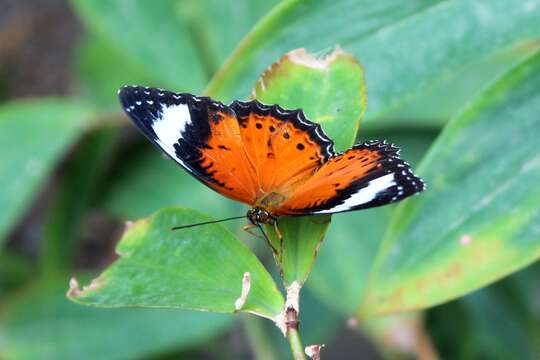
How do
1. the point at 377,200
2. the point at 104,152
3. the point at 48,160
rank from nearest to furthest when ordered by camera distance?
the point at 377,200, the point at 48,160, the point at 104,152

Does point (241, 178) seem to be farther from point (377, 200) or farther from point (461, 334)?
point (461, 334)

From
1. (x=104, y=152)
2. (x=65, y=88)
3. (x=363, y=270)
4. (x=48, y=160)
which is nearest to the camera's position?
(x=363, y=270)

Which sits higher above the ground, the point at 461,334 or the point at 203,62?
the point at 203,62

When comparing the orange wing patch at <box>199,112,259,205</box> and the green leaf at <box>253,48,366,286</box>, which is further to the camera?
the orange wing patch at <box>199,112,259,205</box>

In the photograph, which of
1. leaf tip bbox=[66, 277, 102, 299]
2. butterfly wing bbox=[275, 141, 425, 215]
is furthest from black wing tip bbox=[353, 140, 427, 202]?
leaf tip bbox=[66, 277, 102, 299]

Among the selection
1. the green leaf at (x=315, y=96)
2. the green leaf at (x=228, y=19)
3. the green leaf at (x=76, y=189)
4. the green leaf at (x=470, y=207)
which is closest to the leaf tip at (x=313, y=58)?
the green leaf at (x=315, y=96)

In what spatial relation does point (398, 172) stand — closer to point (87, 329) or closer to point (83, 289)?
point (83, 289)

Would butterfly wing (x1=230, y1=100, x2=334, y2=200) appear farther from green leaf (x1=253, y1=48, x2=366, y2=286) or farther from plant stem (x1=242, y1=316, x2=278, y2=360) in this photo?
plant stem (x1=242, y1=316, x2=278, y2=360)

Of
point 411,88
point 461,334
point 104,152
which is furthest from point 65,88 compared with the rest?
point 411,88
